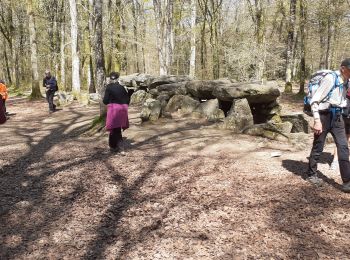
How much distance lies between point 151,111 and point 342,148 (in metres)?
7.88

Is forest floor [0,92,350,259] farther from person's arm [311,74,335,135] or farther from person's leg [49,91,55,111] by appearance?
person's leg [49,91,55,111]

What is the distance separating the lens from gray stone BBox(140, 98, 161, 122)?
1241cm

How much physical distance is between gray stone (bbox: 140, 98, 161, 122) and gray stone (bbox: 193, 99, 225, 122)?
136 centimetres

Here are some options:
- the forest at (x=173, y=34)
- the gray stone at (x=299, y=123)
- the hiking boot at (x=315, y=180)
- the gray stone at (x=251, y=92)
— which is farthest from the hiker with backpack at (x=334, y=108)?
the forest at (x=173, y=34)

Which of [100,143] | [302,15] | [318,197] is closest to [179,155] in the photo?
[100,143]

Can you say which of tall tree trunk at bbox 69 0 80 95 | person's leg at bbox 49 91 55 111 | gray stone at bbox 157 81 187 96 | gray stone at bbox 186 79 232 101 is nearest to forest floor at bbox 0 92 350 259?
gray stone at bbox 186 79 232 101

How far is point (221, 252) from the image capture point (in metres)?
4.11

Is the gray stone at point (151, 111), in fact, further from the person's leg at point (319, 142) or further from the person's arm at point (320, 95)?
the person's arm at point (320, 95)

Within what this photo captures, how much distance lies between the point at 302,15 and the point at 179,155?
1688 centimetres

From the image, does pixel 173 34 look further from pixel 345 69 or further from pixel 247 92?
pixel 345 69

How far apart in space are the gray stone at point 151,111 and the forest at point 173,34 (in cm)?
202

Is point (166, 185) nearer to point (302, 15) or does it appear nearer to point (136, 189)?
point (136, 189)

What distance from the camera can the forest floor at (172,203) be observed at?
4.27 m

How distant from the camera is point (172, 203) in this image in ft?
18.2
